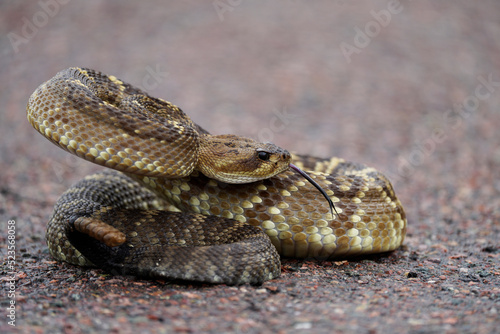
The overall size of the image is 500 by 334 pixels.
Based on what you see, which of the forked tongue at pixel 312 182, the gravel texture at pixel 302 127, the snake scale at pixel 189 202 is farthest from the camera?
the forked tongue at pixel 312 182

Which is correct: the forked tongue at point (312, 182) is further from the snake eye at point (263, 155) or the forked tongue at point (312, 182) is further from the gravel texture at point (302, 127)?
the gravel texture at point (302, 127)

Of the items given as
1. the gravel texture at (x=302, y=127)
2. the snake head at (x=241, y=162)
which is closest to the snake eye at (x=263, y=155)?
the snake head at (x=241, y=162)

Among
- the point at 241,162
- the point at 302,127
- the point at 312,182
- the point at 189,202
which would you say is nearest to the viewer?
the point at 241,162

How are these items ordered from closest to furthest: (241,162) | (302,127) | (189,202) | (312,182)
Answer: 1. (241,162)
2. (312,182)
3. (189,202)
4. (302,127)

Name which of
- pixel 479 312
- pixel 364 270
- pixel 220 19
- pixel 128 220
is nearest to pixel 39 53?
pixel 220 19

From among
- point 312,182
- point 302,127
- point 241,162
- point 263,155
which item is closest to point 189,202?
point 241,162

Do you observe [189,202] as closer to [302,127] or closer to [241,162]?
[241,162]

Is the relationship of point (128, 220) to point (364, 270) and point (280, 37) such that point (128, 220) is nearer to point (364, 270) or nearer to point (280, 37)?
point (364, 270)
